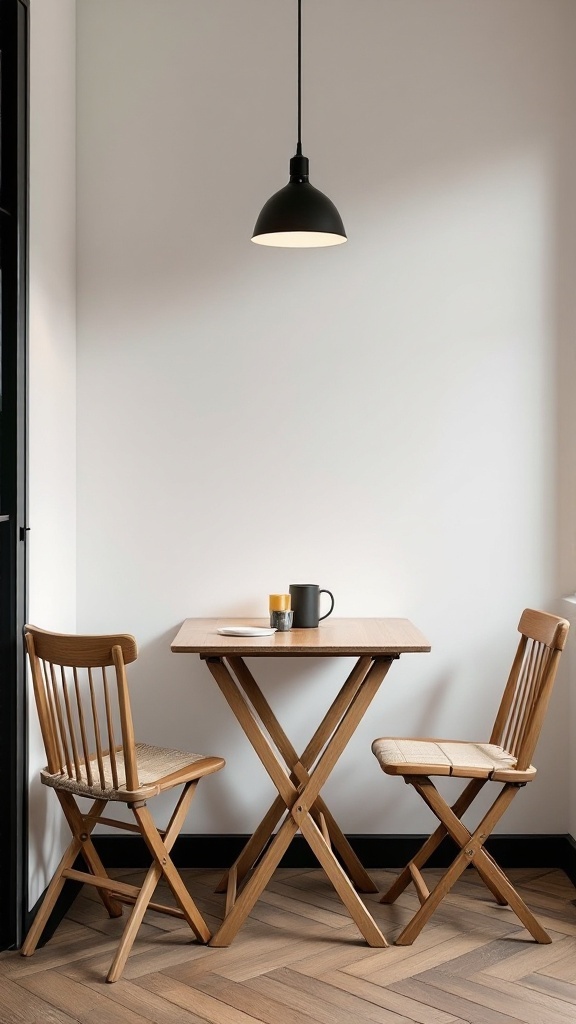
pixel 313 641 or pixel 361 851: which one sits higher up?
pixel 313 641

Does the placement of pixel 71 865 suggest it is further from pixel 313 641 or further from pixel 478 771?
pixel 478 771

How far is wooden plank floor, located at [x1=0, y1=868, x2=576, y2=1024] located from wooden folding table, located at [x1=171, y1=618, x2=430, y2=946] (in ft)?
0.40

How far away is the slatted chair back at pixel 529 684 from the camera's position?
9.83 feet

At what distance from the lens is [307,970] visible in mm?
2799

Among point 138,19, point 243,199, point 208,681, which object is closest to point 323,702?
point 208,681

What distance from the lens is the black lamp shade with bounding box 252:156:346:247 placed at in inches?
114

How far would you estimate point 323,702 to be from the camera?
362cm

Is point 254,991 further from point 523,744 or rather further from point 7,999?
point 523,744

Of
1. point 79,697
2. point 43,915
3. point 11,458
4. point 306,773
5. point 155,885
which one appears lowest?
point 43,915

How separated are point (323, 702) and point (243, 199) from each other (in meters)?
1.83

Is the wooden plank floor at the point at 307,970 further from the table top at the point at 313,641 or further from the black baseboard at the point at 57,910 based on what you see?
the table top at the point at 313,641

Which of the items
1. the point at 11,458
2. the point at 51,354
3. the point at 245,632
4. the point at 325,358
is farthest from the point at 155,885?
the point at 325,358

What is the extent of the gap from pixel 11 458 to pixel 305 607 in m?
1.07

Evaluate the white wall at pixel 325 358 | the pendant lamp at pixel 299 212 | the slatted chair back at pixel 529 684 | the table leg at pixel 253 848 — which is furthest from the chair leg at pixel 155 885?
the pendant lamp at pixel 299 212
